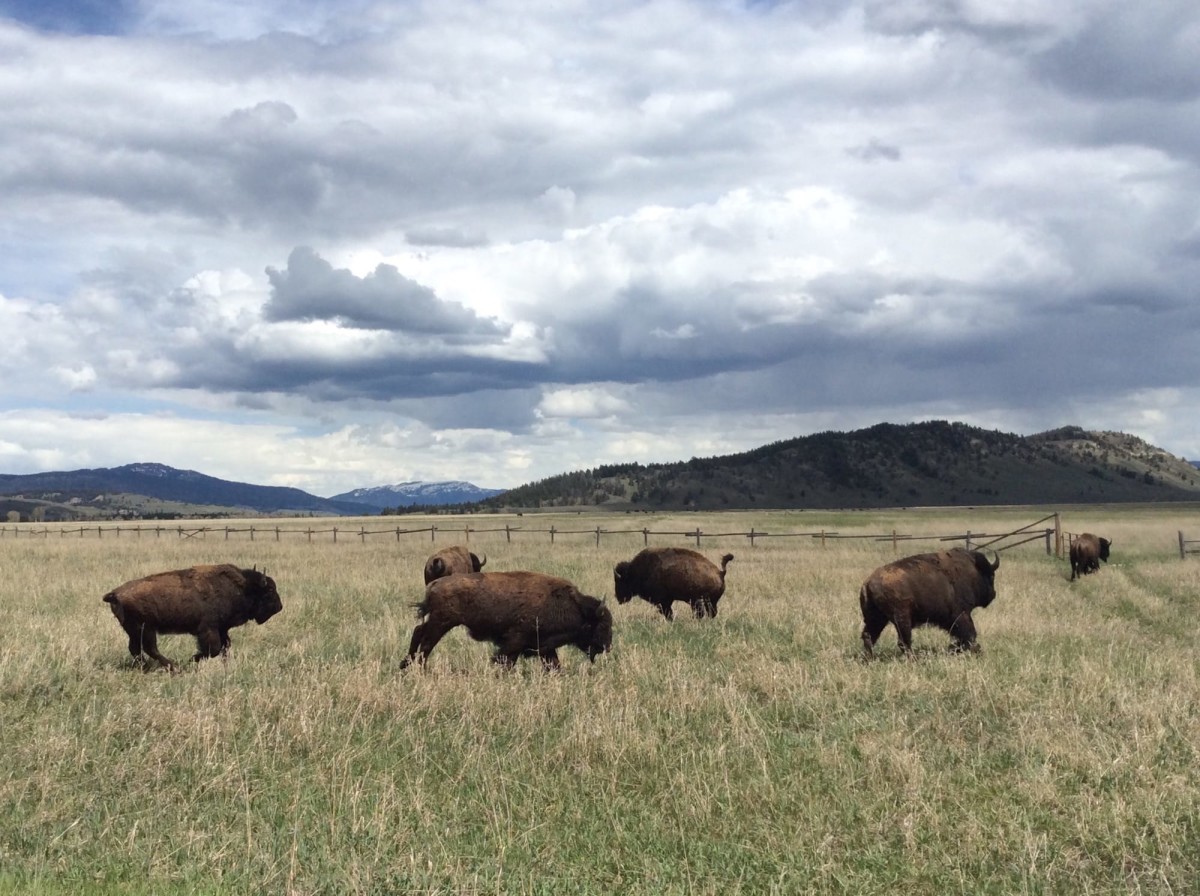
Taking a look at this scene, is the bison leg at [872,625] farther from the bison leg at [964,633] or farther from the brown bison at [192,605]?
the brown bison at [192,605]

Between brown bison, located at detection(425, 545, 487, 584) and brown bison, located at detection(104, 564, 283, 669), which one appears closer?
brown bison, located at detection(104, 564, 283, 669)

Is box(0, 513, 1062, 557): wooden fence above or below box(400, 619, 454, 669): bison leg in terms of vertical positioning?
below

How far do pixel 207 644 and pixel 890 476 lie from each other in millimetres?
158549

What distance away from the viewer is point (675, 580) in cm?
1585

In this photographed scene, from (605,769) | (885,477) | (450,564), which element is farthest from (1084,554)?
(885,477)

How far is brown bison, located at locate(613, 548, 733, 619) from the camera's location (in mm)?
15750

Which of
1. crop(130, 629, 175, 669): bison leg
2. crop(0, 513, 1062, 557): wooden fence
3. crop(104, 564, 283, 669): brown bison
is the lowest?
crop(0, 513, 1062, 557): wooden fence

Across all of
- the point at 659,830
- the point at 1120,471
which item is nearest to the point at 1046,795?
the point at 659,830

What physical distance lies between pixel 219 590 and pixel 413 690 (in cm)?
445

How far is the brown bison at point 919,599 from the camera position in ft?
38.4

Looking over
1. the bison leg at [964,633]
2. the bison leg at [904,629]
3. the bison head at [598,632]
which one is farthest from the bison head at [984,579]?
the bison head at [598,632]

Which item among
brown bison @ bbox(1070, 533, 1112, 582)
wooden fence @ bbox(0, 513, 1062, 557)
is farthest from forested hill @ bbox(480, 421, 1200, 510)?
brown bison @ bbox(1070, 533, 1112, 582)

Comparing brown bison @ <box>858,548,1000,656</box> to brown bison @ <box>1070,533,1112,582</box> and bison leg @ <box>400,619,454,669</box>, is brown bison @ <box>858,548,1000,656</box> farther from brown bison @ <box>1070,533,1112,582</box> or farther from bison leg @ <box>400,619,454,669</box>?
brown bison @ <box>1070,533,1112,582</box>

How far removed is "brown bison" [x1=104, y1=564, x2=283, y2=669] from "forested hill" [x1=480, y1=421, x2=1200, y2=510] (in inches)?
4962
